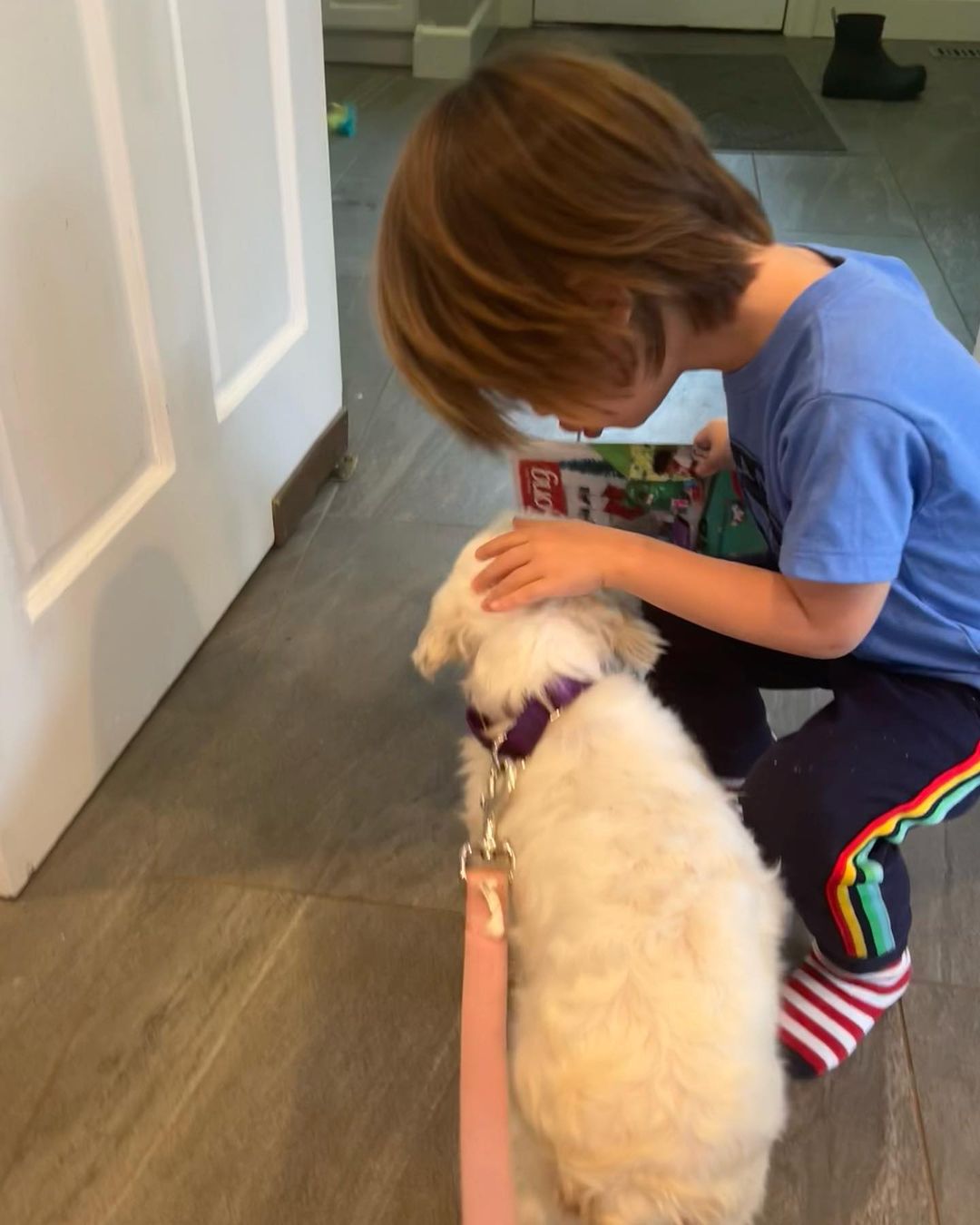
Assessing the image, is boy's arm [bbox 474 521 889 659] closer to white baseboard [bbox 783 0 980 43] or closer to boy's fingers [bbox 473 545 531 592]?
boy's fingers [bbox 473 545 531 592]

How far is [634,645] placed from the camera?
3.05 feet

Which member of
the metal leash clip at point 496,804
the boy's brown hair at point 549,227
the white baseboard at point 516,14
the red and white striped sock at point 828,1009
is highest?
the boy's brown hair at point 549,227

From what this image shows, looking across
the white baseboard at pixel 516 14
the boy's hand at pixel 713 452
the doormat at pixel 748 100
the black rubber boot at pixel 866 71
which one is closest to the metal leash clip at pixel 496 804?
the boy's hand at pixel 713 452

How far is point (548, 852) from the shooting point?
0.82 meters

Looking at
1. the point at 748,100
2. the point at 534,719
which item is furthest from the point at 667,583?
the point at 748,100

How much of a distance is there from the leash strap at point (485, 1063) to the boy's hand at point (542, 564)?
0.74ft

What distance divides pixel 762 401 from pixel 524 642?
11.1 inches

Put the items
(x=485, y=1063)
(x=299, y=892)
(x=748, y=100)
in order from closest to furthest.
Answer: (x=485, y=1063), (x=299, y=892), (x=748, y=100)

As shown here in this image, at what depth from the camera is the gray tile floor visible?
92 centimetres

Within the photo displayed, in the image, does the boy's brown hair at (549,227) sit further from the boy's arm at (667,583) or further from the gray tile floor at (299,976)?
the gray tile floor at (299,976)

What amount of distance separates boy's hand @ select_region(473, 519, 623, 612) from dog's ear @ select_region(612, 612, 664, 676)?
0.04 m

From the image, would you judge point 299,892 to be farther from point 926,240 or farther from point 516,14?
point 516,14

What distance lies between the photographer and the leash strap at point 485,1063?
642mm

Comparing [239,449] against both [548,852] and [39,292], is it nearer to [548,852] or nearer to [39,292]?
[39,292]
